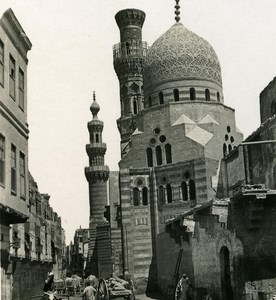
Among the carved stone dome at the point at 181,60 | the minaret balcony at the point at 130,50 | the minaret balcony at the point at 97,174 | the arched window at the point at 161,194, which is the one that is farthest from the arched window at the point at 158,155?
the minaret balcony at the point at 97,174

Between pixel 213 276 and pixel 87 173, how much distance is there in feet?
126

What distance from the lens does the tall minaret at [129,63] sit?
43.7m

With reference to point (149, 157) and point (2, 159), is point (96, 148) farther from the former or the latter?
point (2, 159)

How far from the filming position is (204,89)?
33281mm

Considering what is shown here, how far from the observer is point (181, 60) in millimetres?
33188

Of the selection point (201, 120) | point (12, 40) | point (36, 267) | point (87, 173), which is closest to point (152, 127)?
point (201, 120)

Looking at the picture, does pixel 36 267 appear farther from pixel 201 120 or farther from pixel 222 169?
pixel 201 120

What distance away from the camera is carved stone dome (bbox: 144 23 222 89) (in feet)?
109

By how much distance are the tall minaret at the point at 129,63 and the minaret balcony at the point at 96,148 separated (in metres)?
11.0

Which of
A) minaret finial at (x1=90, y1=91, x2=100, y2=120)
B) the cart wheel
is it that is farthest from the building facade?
minaret finial at (x1=90, y1=91, x2=100, y2=120)

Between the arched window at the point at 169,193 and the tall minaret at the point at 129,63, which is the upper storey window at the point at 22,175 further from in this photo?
the tall minaret at the point at 129,63

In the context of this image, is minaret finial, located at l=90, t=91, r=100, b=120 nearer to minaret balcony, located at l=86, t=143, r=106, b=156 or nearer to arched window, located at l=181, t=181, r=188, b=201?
minaret balcony, located at l=86, t=143, r=106, b=156

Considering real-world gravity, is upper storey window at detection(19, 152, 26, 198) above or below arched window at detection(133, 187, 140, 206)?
below

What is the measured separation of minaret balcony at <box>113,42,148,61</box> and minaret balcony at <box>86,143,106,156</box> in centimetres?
1242
